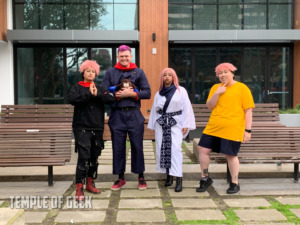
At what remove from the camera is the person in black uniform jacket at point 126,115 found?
474cm

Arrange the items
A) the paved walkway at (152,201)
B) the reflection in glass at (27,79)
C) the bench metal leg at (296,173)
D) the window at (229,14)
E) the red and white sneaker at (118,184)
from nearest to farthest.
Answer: the paved walkway at (152,201), the red and white sneaker at (118,184), the bench metal leg at (296,173), the reflection in glass at (27,79), the window at (229,14)

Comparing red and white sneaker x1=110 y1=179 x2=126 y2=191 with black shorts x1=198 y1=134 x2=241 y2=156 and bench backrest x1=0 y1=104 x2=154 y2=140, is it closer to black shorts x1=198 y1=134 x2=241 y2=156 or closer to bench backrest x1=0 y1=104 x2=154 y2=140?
black shorts x1=198 y1=134 x2=241 y2=156

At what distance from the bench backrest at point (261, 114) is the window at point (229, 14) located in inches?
268

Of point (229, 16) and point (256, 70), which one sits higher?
point (229, 16)

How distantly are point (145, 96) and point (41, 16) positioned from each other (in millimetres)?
10955

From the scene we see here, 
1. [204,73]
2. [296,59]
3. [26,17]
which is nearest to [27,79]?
[26,17]

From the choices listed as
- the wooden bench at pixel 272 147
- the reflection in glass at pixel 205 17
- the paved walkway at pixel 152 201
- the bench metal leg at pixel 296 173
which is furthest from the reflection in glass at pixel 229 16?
the bench metal leg at pixel 296 173

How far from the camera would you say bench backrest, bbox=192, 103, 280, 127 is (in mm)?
8484

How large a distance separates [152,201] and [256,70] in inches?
465

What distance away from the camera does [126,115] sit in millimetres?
4746


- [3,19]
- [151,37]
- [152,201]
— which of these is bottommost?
[152,201]

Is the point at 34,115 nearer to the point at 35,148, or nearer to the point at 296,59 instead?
the point at 35,148

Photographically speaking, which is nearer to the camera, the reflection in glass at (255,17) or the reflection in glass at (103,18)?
the reflection in glass at (103,18)

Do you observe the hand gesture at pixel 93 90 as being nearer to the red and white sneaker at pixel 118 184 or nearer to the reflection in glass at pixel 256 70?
the red and white sneaker at pixel 118 184
